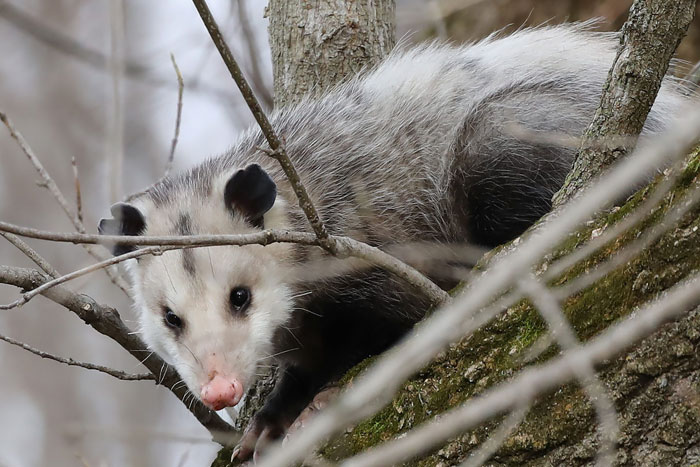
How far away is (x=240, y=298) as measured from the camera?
2.90 metres

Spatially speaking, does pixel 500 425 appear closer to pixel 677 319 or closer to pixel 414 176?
pixel 677 319

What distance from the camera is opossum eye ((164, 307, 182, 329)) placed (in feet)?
9.59

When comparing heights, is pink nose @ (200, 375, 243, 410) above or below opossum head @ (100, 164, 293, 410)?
below

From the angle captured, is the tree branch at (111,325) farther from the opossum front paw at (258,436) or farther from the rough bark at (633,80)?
the rough bark at (633,80)

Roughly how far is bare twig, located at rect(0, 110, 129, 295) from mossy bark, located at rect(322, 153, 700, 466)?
5.28 ft

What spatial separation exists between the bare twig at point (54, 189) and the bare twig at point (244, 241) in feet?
4.32

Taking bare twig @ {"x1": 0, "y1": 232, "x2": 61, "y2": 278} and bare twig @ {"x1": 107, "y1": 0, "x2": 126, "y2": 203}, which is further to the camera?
bare twig @ {"x1": 107, "y1": 0, "x2": 126, "y2": 203}

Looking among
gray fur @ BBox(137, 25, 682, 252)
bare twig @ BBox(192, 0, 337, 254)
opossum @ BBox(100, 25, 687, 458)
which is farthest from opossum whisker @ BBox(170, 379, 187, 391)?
bare twig @ BBox(192, 0, 337, 254)

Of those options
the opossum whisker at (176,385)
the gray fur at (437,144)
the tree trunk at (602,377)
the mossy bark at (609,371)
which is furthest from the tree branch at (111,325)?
the mossy bark at (609,371)

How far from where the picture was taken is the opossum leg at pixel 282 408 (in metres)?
3.07

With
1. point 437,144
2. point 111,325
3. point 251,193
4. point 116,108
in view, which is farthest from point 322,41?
point 111,325

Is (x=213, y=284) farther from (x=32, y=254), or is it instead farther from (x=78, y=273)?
(x=78, y=273)

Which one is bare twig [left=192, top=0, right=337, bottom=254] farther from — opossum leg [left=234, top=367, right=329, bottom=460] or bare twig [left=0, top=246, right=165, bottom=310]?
opossum leg [left=234, top=367, right=329, bottom=460]

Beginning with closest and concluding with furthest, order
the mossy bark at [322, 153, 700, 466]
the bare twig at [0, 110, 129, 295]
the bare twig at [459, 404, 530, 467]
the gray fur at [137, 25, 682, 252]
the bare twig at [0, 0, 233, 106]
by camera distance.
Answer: the mossy bark at [322, 153, 700, 466] < the bare twig at [459, 404, 530, 467] < the bare twig at [0, 110, 129, 295] < the gray fur at [137, 25, 682, 252] < the bare twig at [0, 0, 233, 106]
